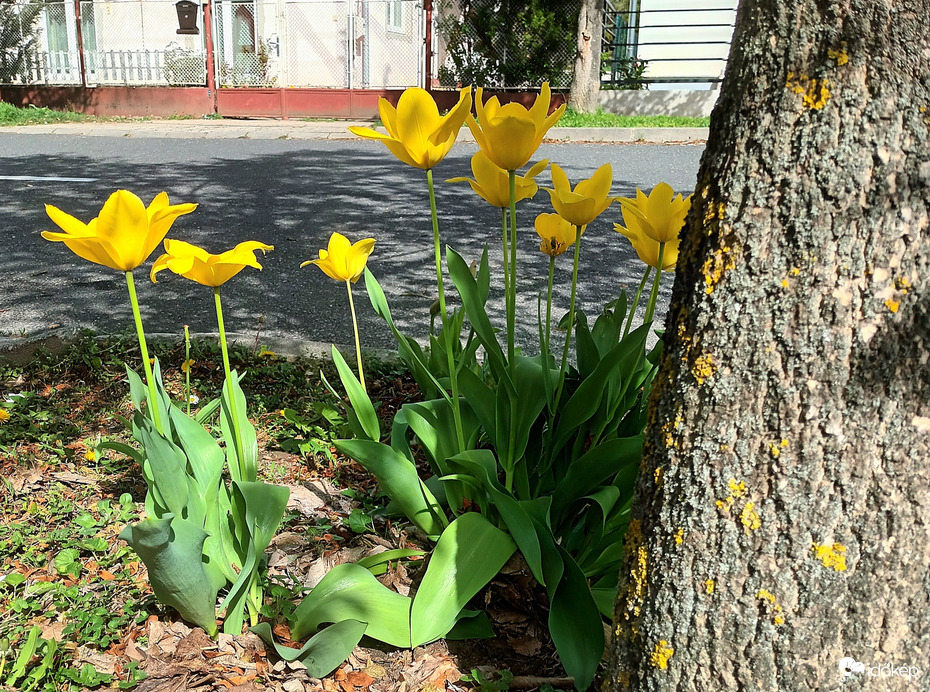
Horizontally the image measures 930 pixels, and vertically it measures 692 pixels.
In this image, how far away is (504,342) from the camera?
11.6 ft

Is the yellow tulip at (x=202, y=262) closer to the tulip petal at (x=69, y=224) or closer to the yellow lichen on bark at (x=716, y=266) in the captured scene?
the tulip petal at (x=69, y=224)

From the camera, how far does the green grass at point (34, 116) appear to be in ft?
45.1

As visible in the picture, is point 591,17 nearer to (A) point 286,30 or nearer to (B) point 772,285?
(A) point 286,30

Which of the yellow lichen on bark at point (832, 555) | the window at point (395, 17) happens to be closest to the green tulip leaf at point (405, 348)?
the yellow lichen on bark at point (832, 555)

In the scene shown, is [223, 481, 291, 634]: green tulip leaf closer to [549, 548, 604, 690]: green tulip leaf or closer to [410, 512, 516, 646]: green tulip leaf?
[410, 512, 516, 646]: green tulip leaf

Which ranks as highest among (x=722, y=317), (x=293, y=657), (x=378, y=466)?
(x=722, y=317)

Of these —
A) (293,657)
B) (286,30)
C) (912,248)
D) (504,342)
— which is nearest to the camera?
(912,248)

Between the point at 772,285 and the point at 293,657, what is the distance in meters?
1.09

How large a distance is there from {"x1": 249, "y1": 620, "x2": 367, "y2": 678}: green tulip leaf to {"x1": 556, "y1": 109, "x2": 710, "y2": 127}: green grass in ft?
37.7

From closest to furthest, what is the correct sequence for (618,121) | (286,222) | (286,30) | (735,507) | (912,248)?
1. (912,248)
2. (735,507)
3. (286,222)
4. (618,121)
5. (286,30)

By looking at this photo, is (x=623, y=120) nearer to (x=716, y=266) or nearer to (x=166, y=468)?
(x=166, y=468)

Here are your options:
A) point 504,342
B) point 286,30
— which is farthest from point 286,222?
point 286,30

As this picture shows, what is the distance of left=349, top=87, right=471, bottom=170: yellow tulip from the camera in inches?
61.9

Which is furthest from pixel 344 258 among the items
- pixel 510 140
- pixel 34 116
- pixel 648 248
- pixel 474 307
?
pixel 34 116
